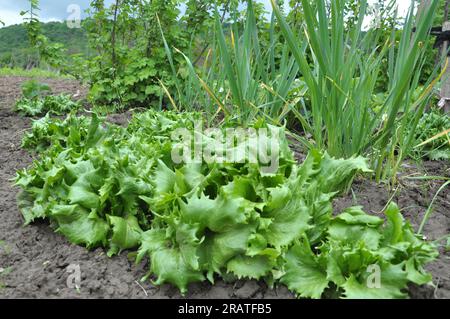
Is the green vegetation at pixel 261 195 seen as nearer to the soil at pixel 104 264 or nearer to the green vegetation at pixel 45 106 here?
the soil at pixel 104 264

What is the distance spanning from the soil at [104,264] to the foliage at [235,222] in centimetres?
5

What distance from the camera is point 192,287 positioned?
1573mm

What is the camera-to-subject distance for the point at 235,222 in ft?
5.03

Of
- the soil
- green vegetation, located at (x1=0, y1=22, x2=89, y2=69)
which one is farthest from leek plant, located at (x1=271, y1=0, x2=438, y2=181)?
green vegetation, located at (x1=0, y1=22, x2=89, y2=69)

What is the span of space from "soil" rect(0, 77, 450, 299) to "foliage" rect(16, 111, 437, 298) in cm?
5

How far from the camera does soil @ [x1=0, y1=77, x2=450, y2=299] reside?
1.54m

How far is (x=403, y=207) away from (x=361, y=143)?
13.8 inches

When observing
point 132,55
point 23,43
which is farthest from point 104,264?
point 23,43

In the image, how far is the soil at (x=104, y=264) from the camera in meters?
1.54

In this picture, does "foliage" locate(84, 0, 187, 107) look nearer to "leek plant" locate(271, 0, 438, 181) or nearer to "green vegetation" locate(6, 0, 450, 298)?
"green vegetation" locate(6, 0, 450, 298)

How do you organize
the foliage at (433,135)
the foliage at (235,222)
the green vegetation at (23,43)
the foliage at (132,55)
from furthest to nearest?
the green vegetation at (23,43) < the foliage at (132,55) < the foliage at (433,135) < the foliage at (235,222)

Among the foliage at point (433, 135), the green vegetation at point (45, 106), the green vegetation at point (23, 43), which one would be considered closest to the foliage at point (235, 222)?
the foliage at point (433, 135)
